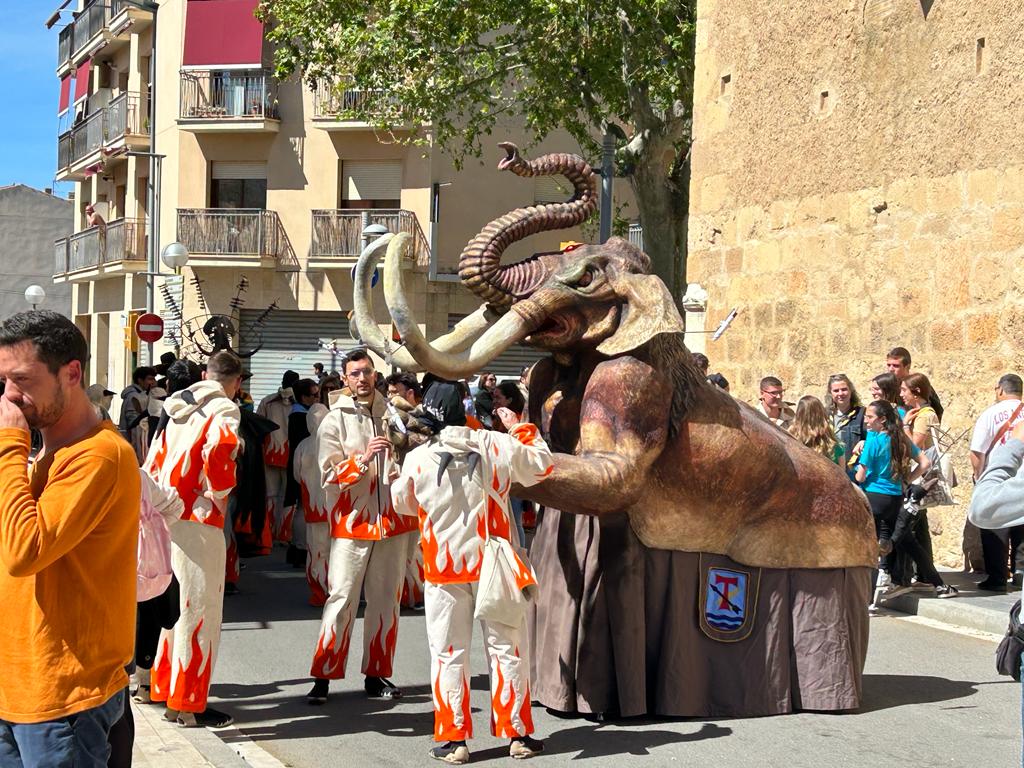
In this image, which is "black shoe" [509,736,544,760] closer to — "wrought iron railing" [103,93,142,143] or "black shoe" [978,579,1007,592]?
"black shoe" [978,579,1007,592]

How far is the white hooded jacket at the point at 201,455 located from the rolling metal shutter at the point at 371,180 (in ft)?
90.0

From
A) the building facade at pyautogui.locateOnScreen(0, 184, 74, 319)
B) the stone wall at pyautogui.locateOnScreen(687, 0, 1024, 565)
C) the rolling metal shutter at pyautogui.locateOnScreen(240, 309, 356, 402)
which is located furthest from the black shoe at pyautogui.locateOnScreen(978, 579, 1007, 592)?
the building facade at pyautogui.locateOnScreen(0, 184, 74, 319)

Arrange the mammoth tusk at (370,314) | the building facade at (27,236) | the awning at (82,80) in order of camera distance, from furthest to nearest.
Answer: the building facade at (27,236), the awning at (82,80), the mammoth tusk at (370,314)

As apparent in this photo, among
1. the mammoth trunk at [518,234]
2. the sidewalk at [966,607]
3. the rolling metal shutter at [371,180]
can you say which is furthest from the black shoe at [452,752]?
the rolling metal shutter at [371,180]

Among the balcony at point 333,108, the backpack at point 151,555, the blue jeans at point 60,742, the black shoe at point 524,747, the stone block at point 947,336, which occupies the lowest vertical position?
the black shoe at point 524,747

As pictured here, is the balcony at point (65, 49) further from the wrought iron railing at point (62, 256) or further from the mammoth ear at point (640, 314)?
the mammoth ear at point (640, 314)

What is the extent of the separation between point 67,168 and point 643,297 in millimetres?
39982

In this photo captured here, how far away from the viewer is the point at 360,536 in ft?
25.2

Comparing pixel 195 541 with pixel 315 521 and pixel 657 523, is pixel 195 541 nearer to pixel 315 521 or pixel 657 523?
pixel 657 523

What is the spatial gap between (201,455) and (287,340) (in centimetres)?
2882

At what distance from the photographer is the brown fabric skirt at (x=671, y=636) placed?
702 centimetres

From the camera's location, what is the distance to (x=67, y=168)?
4394 centimetres

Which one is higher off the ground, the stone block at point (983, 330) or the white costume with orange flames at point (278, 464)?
the stone block at point (983, 330)

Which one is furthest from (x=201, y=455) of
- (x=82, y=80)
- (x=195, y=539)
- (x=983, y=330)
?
(x=82, y=80)
